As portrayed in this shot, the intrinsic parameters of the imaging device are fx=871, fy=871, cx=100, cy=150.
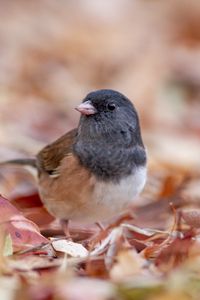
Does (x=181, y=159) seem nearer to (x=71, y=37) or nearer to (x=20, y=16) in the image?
(x=71, y=37)

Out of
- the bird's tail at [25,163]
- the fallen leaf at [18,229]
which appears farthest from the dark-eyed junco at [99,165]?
the fallen leaf at [18,229]

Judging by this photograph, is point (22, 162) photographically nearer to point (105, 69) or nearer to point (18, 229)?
point (18, 229)

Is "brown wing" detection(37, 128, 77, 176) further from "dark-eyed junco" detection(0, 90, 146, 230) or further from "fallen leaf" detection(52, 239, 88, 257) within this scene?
"fallen leaf" detection(52, 239, 88, 257)

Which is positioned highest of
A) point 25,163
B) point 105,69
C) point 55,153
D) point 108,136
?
point 105,69

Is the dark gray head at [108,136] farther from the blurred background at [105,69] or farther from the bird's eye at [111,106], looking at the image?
the blurred background at [105,69]

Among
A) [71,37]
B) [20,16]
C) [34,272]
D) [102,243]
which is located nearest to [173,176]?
→ [102,243]

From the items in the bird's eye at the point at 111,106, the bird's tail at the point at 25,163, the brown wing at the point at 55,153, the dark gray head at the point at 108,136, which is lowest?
the bird's tail at the point at 25,163

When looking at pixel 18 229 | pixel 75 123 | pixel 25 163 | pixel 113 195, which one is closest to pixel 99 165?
pixel 113 195
